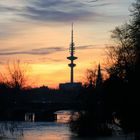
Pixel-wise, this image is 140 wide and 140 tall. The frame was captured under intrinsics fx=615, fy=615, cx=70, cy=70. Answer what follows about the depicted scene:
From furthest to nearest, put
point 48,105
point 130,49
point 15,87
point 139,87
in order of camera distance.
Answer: point 48,105
point 15,87
point 130,49
point 139,87

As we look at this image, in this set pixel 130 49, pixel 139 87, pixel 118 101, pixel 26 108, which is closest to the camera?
pixel 139 87

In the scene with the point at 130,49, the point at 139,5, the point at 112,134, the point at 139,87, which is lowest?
the point at 112,134

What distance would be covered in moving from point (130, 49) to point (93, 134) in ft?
65.9

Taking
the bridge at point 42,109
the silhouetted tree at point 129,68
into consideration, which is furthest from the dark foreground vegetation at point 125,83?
the bridge at point 42,109

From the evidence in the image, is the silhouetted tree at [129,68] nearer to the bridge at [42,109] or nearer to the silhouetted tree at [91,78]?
the silhouetted tree at [91,78]

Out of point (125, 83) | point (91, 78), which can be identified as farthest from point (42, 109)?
point (125, 83)

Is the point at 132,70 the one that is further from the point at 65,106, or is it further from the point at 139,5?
the point at 65,106

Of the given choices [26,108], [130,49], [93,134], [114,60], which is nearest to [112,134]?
[93,134]

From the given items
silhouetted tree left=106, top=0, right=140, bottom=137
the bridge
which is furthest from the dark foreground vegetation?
the bridge

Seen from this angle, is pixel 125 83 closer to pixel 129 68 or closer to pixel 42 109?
pixel 129 68

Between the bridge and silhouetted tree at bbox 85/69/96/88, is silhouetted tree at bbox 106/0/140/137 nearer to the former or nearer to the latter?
silhouetted tree at bbox 85/69/96/88

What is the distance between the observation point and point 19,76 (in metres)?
109

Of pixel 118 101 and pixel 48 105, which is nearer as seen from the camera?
pixel 118 101

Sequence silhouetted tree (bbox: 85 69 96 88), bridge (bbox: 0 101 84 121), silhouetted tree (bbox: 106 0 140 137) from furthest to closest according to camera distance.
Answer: bridge (bbox: 0 101 84 121) < silhouetted tree (bbox: 85 69 96 88) < silhouetted tree (bbox: 106 0 140 137)
